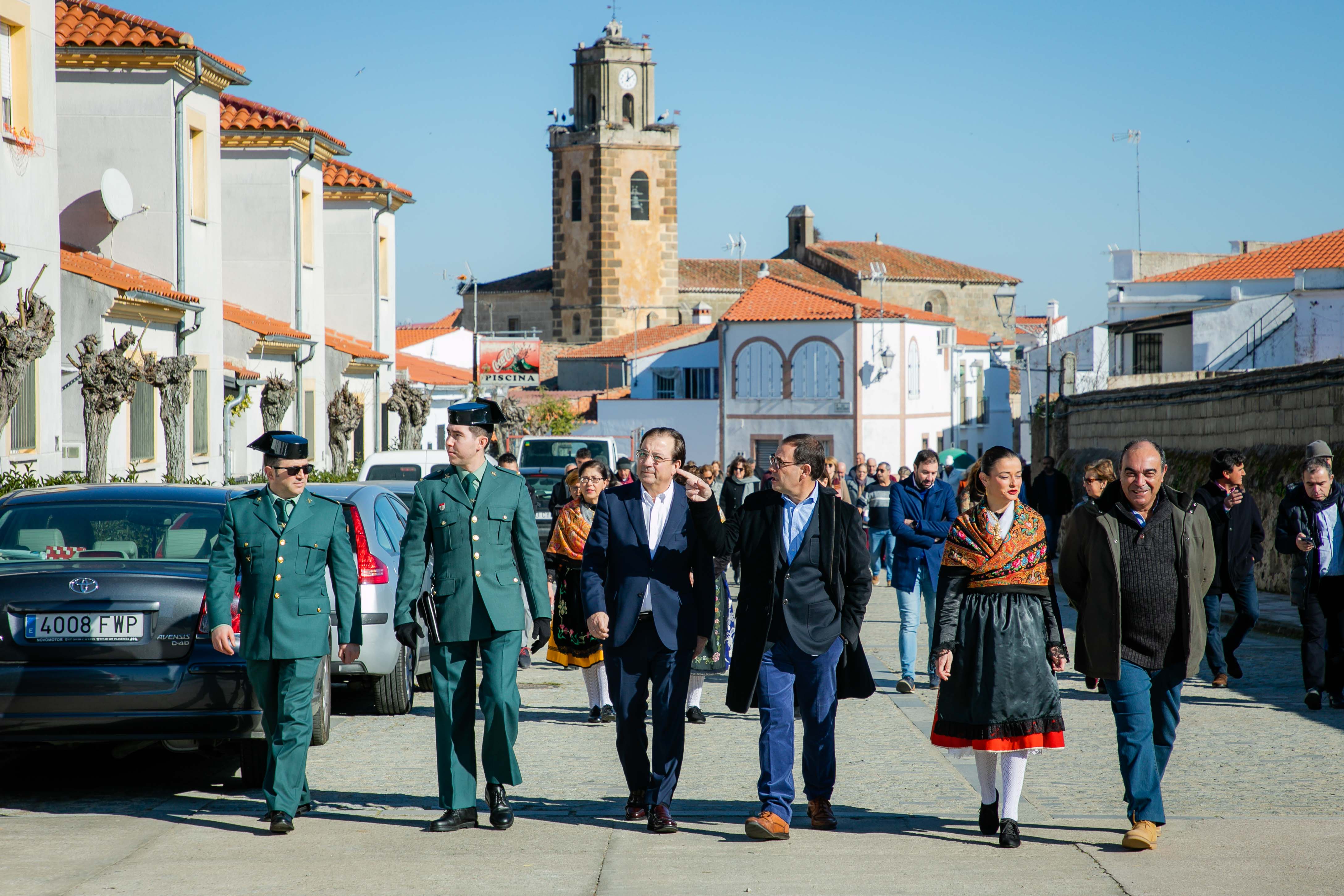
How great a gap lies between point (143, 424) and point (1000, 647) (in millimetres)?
16505

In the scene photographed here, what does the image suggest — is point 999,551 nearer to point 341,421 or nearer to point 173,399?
point 173,399

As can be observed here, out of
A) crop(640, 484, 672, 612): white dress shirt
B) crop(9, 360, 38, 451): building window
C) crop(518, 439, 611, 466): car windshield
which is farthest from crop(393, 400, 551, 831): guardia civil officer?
crop(518, 439, 611, 466): car windshield

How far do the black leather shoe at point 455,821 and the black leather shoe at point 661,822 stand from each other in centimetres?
78

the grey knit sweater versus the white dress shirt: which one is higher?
the white dress shirt

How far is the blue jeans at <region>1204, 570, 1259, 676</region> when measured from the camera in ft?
35.4

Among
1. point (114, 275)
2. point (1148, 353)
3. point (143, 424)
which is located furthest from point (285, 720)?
point (1148, 353)

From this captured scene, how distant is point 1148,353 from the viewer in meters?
47.6

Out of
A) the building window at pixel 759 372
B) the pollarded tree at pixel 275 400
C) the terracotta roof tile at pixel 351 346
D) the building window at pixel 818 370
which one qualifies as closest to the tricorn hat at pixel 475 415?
the pollarded tree at pixel 275 400

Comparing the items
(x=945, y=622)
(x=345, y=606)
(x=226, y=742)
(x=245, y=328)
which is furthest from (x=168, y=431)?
(x=945, y=622)

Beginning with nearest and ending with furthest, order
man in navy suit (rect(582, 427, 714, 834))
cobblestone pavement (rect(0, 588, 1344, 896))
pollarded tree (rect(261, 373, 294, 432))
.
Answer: cobblestone pavement (rect(0, 588, 1344, 896))
man in navy suit (rect(582, 427, 714, 834))
pollarded tree (rect(261, 373, 294, 432))

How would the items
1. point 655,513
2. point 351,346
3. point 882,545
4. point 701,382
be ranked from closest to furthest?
point 655,513 < point 882,545 < point 351,346 < point 701,382

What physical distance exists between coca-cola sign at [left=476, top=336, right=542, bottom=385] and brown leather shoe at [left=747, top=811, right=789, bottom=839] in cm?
3257

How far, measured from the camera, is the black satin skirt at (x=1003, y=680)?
6.05 meters

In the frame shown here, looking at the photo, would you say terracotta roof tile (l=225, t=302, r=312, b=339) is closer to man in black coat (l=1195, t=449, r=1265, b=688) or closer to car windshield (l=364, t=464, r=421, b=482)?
car windshield (l=364, t=464, r=421, b=482)
